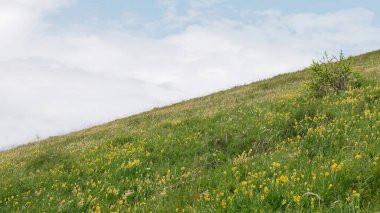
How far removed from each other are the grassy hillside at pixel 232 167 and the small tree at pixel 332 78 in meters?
0.66

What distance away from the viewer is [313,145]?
319 inches

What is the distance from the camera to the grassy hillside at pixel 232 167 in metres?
5.49

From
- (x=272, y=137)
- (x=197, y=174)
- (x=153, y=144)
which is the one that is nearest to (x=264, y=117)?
(x=272, y=137)

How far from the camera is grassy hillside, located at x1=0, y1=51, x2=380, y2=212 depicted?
18.0 feet

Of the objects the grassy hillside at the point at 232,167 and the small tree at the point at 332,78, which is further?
the small tree at the point at 332,78

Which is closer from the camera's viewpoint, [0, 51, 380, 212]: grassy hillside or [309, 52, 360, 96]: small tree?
[0, 51, 380, 212]: grassy hillside

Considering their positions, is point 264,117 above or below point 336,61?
below

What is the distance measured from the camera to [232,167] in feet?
24.7

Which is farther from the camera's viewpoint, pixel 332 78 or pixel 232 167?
pixel 332 78

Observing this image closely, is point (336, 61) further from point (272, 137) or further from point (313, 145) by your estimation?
point (313, 145)

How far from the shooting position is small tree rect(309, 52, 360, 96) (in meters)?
13.6

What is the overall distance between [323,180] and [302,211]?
28.5 inches

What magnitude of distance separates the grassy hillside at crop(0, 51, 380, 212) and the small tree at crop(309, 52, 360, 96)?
66 cm

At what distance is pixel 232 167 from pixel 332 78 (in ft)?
25.5
